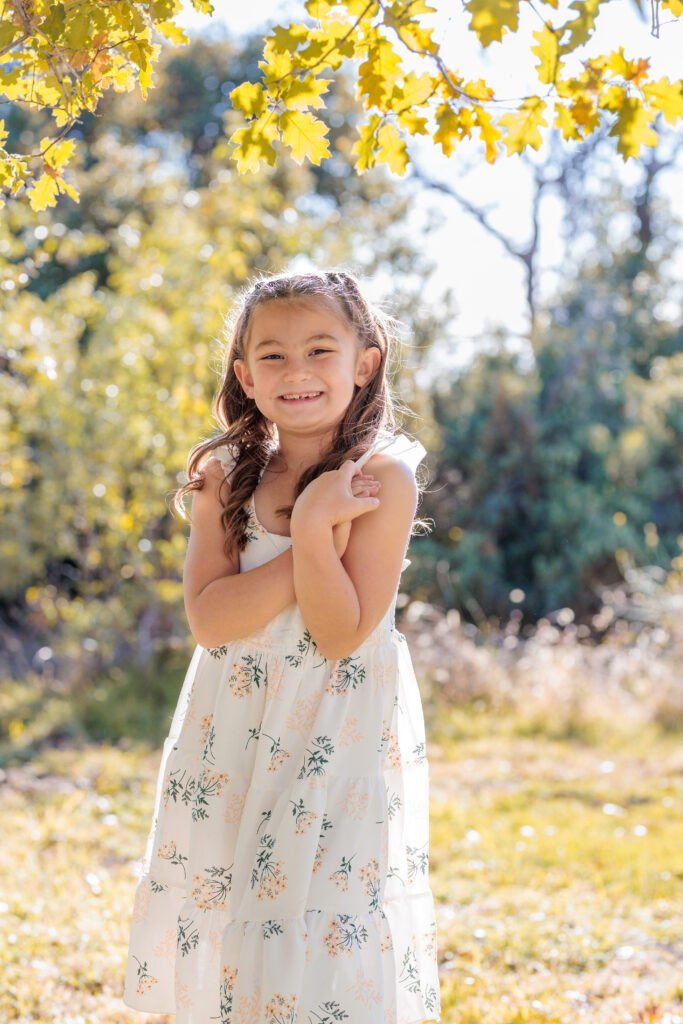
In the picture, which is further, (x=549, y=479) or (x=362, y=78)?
(x=549, y=479)

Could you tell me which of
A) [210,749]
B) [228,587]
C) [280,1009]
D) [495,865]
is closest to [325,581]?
[228,587]

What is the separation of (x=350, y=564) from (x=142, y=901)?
909mm

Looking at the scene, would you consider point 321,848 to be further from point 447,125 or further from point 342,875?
point 447,125

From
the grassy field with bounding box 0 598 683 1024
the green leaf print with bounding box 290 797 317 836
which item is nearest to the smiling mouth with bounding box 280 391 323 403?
the green leaf print with bounding box 290 797 317 836

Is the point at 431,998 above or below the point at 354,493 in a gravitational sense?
below

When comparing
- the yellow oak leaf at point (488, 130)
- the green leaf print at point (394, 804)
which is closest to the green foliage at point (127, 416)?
the green leaf print at point (394, 804)

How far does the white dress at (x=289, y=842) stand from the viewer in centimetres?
194

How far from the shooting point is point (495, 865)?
460cm

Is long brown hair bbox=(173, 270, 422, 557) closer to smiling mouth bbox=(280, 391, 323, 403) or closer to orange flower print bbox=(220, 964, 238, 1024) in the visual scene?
smiling mouth bbox=(280, 391, 323, 403)

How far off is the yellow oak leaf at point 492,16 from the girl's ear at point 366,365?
79 centimetres

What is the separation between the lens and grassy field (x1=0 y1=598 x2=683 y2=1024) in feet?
10.1

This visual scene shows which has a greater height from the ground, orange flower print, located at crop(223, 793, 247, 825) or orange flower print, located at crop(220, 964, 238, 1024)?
orange flower print, located at crop(223, 793, 247, 825)

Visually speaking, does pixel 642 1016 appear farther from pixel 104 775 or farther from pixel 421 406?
pixel 421 406

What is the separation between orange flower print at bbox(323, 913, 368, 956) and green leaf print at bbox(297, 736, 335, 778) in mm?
270
